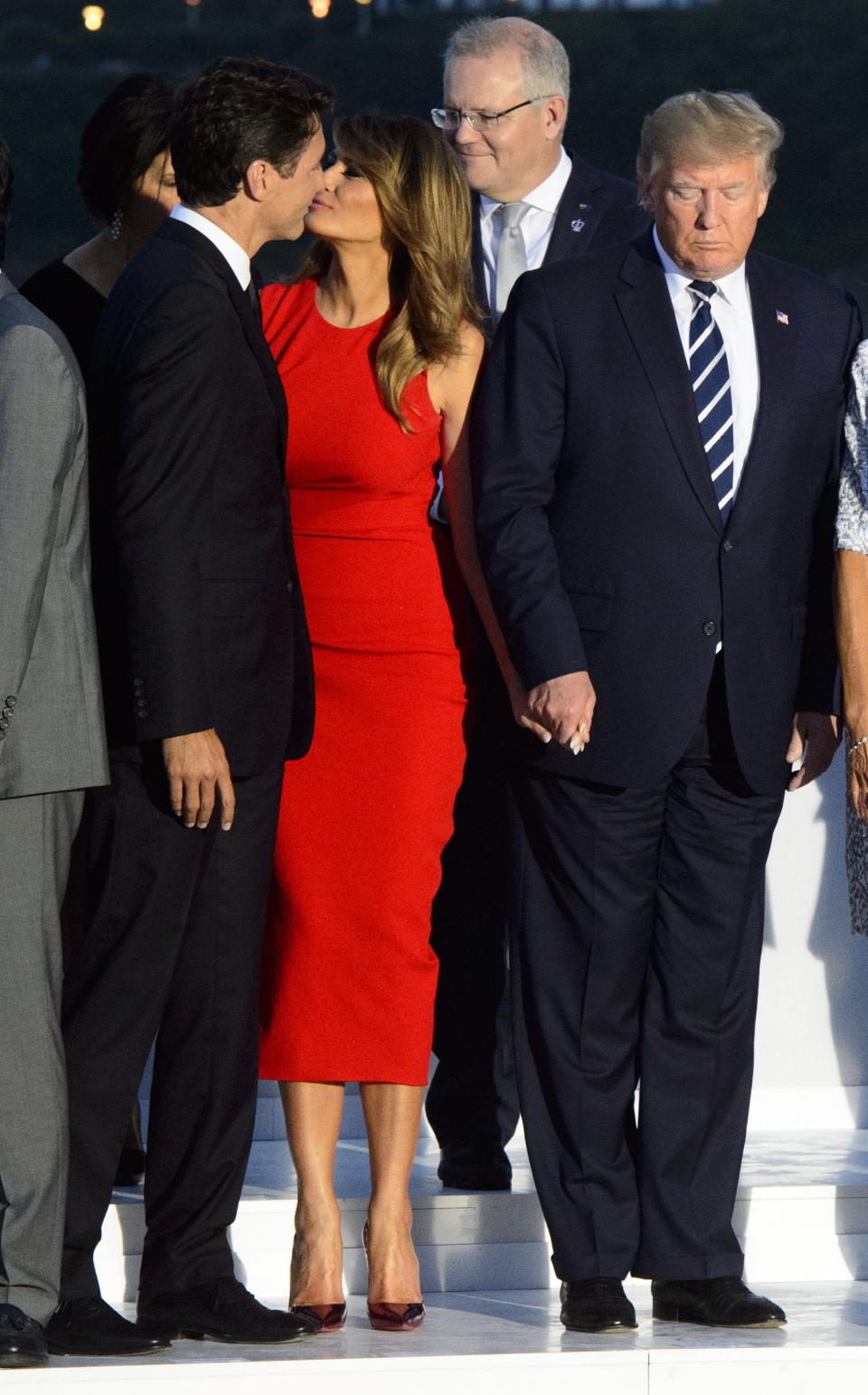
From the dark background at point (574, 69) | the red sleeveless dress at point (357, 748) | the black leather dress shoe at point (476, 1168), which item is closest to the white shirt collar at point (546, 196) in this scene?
the red sleeveless dress at point (357, 748)

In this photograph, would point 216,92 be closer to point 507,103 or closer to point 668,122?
point 668,122

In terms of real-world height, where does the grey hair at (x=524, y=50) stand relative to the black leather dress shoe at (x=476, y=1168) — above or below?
above

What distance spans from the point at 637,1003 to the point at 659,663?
0.53m

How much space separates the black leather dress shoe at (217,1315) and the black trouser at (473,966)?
687 mm

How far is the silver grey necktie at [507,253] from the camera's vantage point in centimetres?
366

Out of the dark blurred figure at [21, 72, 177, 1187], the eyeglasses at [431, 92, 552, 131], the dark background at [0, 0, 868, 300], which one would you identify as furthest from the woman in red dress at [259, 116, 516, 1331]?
the dark background at [0, 0, 868, 300]

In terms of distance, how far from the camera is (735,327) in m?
3.05

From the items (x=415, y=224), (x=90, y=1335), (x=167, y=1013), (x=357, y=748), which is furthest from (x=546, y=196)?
(x=90, y=1335)

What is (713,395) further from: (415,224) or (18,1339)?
(18,1339)

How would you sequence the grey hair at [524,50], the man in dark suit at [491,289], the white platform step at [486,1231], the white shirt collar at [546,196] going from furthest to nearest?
the grey hair at [524,50]
the white shirt collar at [546,196]
the man in dark suit at [491,289]
the white platform step at [486,1231]

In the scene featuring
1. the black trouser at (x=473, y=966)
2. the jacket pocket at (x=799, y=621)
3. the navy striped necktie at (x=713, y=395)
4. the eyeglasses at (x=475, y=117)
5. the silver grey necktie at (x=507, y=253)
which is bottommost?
the black trouser at (x=473, y=966)

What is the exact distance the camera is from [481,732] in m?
3.51

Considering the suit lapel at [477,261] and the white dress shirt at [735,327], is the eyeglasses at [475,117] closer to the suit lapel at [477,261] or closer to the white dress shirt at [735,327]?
the suit lapel at [477,261]

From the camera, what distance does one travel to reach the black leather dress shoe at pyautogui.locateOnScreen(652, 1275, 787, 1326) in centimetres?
304
